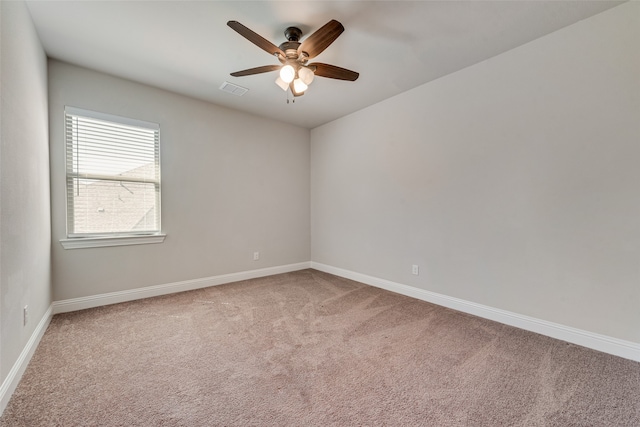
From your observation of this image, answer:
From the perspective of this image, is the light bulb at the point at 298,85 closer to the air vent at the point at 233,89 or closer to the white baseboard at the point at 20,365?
the air vent at the point at 233,89

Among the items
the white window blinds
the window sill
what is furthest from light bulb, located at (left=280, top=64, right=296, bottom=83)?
the window sill

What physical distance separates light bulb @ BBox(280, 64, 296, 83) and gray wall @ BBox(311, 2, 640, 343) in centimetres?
173

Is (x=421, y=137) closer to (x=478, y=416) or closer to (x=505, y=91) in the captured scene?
(x=505, y=91)

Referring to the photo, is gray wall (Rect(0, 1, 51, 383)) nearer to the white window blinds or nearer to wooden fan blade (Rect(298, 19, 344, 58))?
the white window blinds

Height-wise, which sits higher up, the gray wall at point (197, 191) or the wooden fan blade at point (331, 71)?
the wooden fan blade at point (331, 71)

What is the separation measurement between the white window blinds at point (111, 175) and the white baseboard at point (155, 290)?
0.69 meters

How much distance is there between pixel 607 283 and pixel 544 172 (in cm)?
97

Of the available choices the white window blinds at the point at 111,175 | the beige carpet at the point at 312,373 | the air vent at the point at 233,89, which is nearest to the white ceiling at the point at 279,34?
the air vent at the point at 233,89

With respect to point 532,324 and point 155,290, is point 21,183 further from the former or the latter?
point 532,324

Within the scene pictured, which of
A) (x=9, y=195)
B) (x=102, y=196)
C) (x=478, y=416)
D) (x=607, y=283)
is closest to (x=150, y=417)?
Result: (x=9, y=195)

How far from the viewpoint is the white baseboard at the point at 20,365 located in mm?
1445

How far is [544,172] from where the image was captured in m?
2.28

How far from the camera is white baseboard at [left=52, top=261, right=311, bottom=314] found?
109 inches

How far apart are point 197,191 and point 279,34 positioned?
225cm
